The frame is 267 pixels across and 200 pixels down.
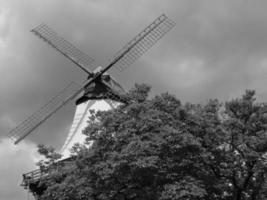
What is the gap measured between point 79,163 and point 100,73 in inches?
599

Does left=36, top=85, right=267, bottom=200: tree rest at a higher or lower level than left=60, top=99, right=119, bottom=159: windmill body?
lower

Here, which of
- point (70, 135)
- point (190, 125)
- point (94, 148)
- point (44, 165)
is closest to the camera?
point (94, 148)

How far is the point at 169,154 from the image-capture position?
52.7ft

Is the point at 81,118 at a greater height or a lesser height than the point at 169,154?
greater

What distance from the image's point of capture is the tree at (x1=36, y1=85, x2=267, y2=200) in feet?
50.2

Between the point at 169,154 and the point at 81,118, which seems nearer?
the point at 169,154

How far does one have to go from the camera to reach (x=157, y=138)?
15859 millimetres

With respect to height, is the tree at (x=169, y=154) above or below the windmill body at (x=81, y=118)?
below

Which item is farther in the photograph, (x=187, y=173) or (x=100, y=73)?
(x=100, y=73)

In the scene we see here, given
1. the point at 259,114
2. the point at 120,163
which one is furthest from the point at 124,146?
the point at 259,114

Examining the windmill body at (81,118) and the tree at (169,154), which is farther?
the windmill body at (81,118)

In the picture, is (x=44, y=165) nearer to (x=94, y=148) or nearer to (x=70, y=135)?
(x=94, y=148)

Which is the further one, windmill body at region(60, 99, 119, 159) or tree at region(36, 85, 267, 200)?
windmill body at region(60, 99, 119, 159)

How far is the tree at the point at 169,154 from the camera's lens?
15301 mm
